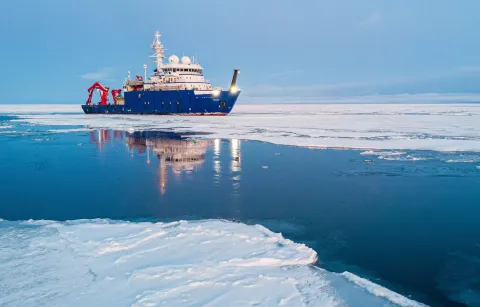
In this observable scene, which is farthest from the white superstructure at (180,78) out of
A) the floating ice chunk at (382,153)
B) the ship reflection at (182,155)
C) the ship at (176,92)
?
the floating ice chunk at (382,153)

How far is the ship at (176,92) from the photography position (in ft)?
122

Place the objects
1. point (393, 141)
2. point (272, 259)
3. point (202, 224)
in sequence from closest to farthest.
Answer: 1. point (272, 259)
2. point (202, 224)
3. point (393, 141)

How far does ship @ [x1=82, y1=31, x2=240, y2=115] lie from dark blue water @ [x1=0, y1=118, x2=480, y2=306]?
2500 cm

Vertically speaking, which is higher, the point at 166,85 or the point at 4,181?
the point at 166,85

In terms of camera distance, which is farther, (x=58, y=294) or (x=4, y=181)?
(x=4, y=181)

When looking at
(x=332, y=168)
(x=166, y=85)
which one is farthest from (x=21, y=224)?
(x=166, y=85)

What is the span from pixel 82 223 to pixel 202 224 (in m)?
1.64

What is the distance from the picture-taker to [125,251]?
4.28 meters

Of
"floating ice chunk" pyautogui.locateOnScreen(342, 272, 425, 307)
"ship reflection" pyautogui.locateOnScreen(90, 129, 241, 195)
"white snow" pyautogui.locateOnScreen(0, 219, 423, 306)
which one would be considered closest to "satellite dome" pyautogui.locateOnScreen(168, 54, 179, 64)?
"ship reflection" pyautogui.locateOnScreen(90, 129, 241, 195)

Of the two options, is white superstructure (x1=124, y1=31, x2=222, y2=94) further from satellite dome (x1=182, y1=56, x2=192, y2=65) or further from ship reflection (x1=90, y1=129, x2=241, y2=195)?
ship reflection (x1=90, y1=129, x2=241, y2=195)

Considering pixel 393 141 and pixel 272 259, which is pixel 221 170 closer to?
pixel 272 259

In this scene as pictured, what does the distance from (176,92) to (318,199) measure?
1277 inches

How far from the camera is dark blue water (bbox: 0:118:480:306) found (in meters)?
4.15

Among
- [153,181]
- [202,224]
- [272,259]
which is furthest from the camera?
[153,181]
